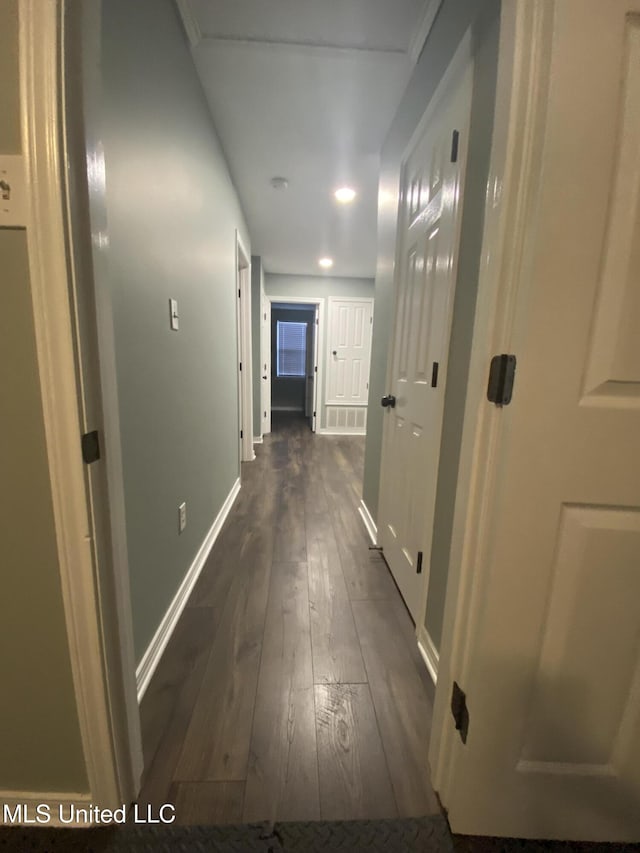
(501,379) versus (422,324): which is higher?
(422,324)

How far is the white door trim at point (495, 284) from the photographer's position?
577 millimetres

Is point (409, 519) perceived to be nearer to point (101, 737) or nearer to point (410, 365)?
point (410, 365)

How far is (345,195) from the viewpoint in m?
2.75

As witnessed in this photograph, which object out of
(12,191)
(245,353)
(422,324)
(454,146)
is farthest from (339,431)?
(12,191)

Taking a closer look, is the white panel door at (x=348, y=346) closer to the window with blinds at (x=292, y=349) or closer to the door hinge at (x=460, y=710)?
the window with blinds at (x=292, y=349)

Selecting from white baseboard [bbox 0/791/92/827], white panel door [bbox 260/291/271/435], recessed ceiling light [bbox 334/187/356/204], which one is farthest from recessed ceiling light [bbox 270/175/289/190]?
white baseboard [bbox 0/791/92/827]

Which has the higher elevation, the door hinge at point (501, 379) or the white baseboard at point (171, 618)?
the door hinge at point (501, 379)

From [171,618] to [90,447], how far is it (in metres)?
1.08

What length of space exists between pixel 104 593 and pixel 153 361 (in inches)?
32.0

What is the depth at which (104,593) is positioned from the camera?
0.73 m

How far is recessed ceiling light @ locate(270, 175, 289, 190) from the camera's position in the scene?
255 cm

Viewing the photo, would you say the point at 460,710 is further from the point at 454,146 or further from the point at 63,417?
the point at 454,146

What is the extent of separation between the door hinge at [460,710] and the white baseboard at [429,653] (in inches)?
16.1

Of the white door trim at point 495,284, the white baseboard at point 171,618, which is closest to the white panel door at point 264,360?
the white baseboard at point 171,618
